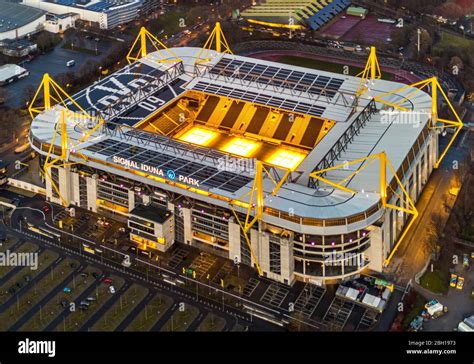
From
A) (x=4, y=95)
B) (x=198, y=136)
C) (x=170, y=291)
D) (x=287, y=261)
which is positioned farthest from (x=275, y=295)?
(x=4, y=95)

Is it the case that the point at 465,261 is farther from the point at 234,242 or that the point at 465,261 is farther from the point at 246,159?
the point at 246,159

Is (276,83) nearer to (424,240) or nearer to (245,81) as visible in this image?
(245,81)

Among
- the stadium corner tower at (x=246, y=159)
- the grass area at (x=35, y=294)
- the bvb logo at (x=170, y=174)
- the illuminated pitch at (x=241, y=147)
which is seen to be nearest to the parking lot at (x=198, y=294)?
the stadium corner tower at (x=246, y=159)

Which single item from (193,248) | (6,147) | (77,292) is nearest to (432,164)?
(193,248)

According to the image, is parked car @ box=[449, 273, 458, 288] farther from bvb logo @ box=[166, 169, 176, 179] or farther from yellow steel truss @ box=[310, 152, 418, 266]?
bvb logo @ box=[166, 169, 176, 179]

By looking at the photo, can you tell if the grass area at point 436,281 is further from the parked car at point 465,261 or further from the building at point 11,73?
the building at point 11,73
